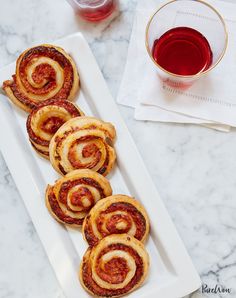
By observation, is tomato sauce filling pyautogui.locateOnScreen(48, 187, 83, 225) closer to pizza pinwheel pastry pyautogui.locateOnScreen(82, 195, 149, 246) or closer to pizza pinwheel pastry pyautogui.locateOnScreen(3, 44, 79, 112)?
pizza pinwheel pastry pyautogui.locateOnScreen(82, 195, 149, 246)

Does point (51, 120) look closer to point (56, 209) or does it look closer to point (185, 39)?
point (56, 209)

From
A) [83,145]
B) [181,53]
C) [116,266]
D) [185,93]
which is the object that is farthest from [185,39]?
[116,266]

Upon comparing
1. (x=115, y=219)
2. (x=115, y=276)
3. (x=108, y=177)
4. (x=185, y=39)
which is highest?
(x=185, y=39)

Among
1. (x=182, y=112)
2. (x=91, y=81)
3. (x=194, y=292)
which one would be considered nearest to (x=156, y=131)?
(x=182, y=112)

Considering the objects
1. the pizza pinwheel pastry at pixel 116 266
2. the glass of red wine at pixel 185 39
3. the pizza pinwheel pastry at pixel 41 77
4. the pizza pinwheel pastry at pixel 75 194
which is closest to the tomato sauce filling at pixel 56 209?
the pizza pinwheel pastry at pixel 75 194

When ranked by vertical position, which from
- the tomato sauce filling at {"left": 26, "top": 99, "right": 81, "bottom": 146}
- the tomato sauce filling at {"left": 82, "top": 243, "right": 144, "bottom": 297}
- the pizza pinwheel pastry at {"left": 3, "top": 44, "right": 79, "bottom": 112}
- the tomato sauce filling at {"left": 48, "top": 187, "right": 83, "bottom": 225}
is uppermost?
the pizza pinwheel pastry at {"left": 3, "top": 44, "right": 79, "bottom": 112}

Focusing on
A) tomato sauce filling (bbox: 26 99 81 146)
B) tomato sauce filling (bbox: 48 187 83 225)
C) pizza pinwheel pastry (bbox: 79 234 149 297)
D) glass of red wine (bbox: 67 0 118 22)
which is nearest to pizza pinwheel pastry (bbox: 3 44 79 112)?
tomato sauce filling (bbox: 26 99 81 146)

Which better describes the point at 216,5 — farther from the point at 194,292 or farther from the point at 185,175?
the point at 194,292
